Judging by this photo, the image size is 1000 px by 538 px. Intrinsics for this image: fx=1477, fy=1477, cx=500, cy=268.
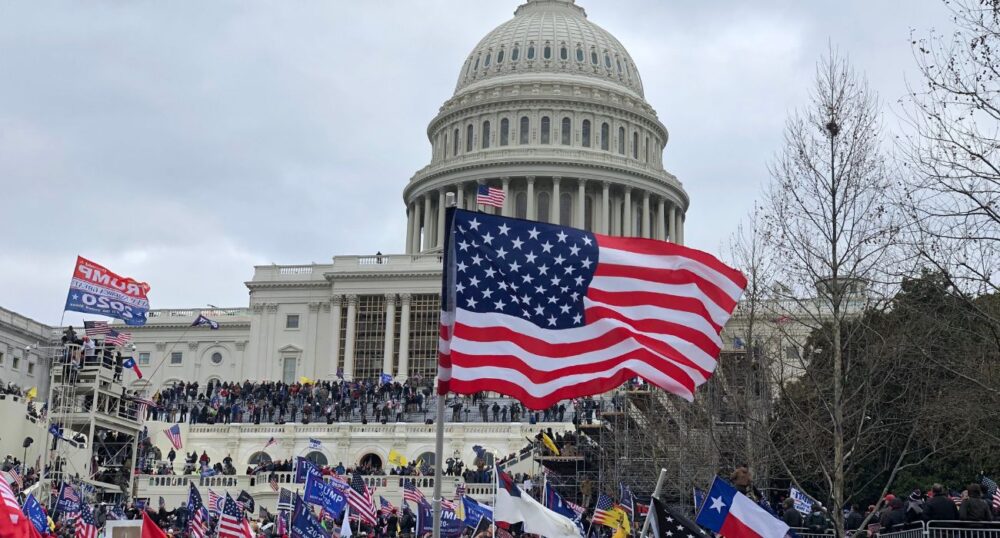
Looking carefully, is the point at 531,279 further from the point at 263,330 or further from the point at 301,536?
the point at 263,330

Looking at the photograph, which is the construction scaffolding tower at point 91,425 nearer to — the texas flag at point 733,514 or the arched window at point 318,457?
the arched window at point 318,457

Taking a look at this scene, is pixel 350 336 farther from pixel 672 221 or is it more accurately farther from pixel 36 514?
pixel 36 514

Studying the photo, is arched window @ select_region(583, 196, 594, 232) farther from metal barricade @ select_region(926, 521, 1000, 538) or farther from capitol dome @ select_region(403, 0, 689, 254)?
metal barricade @ select_region(926, 521, 1000, 538)

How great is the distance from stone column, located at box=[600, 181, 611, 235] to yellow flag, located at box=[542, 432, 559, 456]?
62564 mm

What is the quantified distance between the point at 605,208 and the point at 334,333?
2714 centimetres

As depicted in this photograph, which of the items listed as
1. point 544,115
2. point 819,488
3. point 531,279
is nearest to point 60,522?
point 531,279

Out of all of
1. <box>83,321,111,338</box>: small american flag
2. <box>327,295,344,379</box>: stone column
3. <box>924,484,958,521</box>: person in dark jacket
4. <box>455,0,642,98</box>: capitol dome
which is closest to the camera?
<box>924,484,958,521</box>: person in dark jacket

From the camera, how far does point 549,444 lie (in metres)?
55.1

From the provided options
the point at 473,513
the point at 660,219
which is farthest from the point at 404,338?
the point at 473,513

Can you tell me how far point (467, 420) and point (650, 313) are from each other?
5653cm

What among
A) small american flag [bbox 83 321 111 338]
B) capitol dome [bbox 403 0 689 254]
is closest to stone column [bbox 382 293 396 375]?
capitol dome [bbox 403 0 689 254]

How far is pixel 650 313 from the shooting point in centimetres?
1675

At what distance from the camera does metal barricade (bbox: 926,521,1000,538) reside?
23.3 meters

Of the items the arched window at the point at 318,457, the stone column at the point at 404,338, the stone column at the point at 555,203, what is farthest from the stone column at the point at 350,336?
the arched window at the point at 318,457
